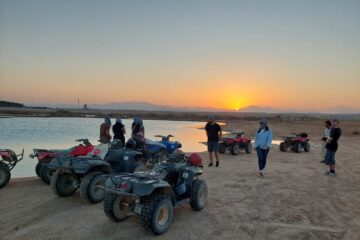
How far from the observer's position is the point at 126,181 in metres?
5.82

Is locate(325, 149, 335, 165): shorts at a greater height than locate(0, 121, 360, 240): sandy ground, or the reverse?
locate(325, 149, 335, 165): shorts

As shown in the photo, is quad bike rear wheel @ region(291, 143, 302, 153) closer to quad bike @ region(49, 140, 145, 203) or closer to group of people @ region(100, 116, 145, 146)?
group of people @ region(100, 116, 145, 146)

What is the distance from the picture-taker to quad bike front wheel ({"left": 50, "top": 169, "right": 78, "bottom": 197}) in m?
7.75

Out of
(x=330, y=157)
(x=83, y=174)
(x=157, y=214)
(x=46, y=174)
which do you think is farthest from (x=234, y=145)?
(x=157, y=214)

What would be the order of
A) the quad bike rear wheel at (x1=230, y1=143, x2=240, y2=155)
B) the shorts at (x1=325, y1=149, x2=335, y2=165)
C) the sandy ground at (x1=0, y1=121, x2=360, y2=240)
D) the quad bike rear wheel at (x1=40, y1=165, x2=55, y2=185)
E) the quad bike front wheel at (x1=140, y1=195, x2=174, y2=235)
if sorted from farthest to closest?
the quad bike rear wheel at (x1=230, y1=143, x2=240, y2=155)
the shorts at (x1=325, y1=149, x2=335, y2=165)
the quad bike rear wheel at (x1=40, y1=165, x2=55, y2=185)
the sandy ground at (x1=0, y1=121, x2=360, y2=240)
the quad bike front wheel at (x1=140, y1=195, x2=174, y2=235)

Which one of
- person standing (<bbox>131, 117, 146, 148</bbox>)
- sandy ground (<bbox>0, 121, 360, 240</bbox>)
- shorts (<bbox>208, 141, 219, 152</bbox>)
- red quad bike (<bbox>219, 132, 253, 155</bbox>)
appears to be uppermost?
person standing (<bbox>131, 117, 146, 148</bbox>)

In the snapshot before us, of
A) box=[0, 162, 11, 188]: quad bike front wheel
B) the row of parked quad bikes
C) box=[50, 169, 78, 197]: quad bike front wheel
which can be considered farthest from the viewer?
box=[0, 162, 11, 188]: quad bike front wheel

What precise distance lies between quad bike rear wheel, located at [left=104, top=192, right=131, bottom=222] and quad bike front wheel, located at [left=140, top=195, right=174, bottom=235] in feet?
1.94

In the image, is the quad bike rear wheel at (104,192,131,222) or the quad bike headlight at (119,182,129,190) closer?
the quad bike headlight at (119,182,129,190)

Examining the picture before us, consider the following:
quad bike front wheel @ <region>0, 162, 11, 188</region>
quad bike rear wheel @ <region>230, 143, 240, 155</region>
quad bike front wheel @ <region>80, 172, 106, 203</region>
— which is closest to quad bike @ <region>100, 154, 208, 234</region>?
quad bike front wheel @ <region>80, 172, 106, 203</region>

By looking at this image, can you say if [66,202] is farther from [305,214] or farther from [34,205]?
[305,214]

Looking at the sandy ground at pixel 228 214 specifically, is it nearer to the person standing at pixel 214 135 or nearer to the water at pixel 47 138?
the person standing at pixel 214 135

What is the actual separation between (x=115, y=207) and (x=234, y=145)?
37.9ft

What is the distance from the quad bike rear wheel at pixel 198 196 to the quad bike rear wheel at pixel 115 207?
1.33 metres
